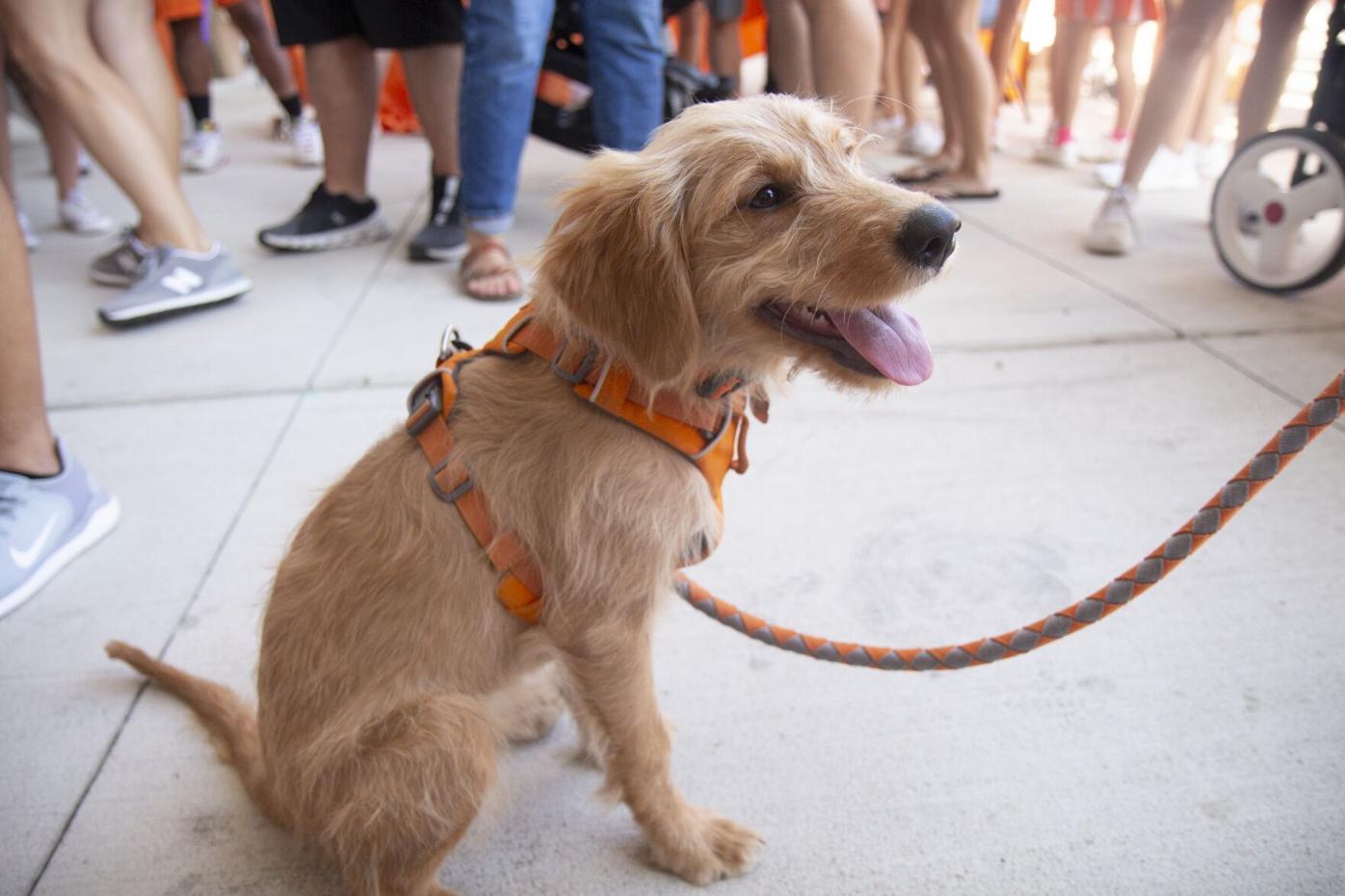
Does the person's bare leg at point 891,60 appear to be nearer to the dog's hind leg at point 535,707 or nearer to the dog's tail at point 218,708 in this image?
the dog's hind leg at point 535,707

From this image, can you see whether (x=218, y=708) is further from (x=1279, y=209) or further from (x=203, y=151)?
(x=203, y=151)

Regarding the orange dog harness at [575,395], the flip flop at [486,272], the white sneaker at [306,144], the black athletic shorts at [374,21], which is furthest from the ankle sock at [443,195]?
the orange dog harness at [575,395]

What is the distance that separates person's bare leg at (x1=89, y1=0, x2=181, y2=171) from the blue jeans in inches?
67.1

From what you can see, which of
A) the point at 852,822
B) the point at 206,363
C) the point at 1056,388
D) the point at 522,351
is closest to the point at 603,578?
the point at 522,351

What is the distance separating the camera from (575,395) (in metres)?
1.51

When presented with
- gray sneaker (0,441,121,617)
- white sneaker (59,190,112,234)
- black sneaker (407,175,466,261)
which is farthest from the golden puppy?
white sneaker (59,190,112,234)

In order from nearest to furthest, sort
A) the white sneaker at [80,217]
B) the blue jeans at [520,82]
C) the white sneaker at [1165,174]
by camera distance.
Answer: the blue jeans at [520,82] → the white sneaker at [80,217] → the white sneaker at [1165,174]

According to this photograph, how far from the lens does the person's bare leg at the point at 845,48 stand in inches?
168

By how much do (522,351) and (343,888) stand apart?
1.13m

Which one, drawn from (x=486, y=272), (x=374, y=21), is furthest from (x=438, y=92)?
(x=486, y=272)

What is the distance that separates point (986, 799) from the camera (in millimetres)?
1715

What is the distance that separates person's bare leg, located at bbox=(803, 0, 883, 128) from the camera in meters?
4.27

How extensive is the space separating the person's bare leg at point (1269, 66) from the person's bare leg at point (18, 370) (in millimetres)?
5469

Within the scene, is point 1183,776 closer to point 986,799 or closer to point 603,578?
point 986,799
